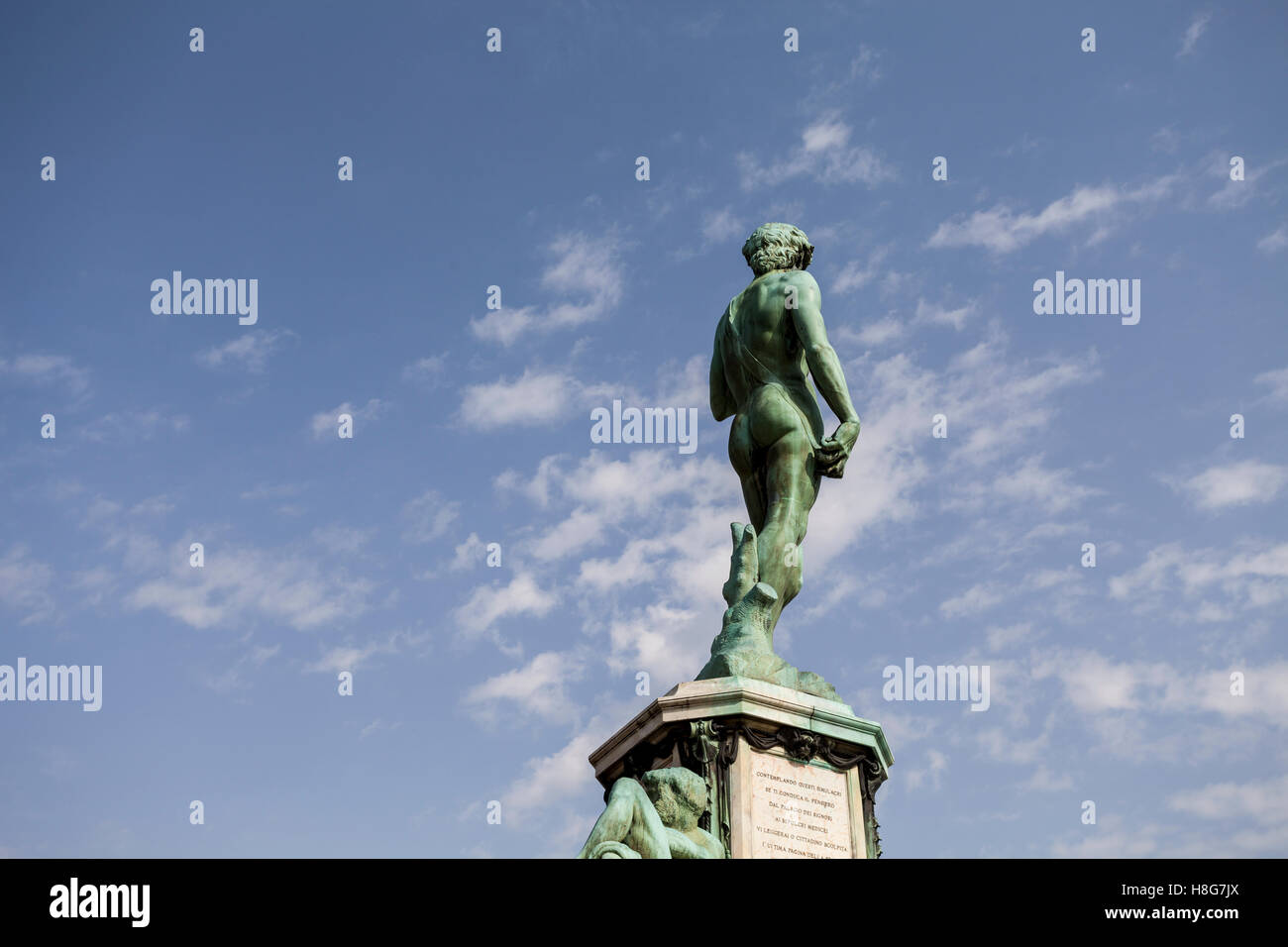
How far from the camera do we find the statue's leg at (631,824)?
32.9 ft

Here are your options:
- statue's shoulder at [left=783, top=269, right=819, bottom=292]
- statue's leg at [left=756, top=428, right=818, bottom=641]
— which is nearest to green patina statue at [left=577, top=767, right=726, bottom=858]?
statue's leg at [left=756, top=428, right=818, bottom=641]

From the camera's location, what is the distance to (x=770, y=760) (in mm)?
12031

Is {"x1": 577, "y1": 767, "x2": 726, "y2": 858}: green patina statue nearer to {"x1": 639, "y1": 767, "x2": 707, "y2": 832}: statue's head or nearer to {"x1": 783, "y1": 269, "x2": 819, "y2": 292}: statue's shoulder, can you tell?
{"x1": 639, "y1": 767, "x2": 707, "y2": 832}: statue's head

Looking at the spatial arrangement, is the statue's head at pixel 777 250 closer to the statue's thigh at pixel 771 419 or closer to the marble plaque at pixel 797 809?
the statue's thigh at pixel 771 419

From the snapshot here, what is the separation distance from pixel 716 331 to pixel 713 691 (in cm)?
400

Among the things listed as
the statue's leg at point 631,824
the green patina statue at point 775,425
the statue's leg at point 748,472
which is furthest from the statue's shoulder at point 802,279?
the statue's leg at point 631,824

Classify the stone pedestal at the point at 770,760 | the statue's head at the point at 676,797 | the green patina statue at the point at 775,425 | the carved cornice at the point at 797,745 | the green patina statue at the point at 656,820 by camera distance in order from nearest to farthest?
the green patina statue at the point at 656,820 < the statue's head at the point at 676,797 < the stone pedestal at the point at 770,760 < the carved cornice at the point at 797,745 < the green patina statue at the point at 775,425

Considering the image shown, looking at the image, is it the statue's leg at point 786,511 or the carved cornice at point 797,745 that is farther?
the statue's leg at point 786,511

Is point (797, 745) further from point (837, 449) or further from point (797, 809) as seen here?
point (837, 449)

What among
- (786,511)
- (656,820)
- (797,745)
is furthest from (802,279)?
(656,820)

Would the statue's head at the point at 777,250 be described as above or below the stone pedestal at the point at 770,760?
above

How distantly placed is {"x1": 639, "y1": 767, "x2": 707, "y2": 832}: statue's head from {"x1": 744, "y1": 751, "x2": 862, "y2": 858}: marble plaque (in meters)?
0.76

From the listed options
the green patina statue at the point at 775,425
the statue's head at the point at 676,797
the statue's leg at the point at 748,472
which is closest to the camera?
the statue's head at the point at 676,797
